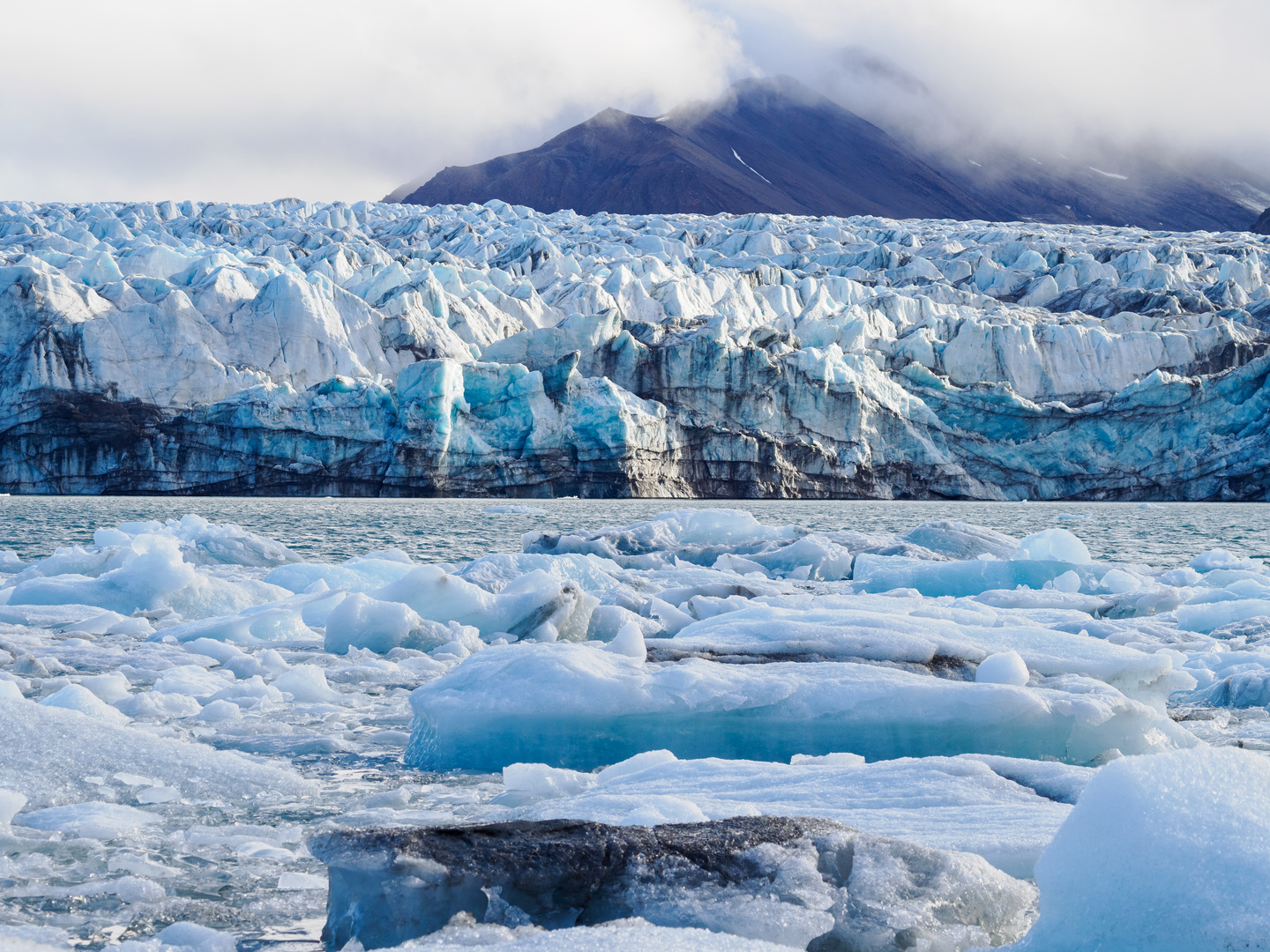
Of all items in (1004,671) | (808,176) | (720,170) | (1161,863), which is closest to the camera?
(1161,863)

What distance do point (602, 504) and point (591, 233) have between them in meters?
33.9

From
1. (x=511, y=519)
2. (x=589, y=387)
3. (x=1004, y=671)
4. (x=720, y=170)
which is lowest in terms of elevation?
(x=511, y=519)

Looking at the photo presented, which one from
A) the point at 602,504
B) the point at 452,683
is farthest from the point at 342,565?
the point at 602,504

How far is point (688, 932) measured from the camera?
1.80 meters

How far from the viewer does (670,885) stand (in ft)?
6.64

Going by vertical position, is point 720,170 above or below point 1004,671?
above

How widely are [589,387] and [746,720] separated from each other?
2705cm

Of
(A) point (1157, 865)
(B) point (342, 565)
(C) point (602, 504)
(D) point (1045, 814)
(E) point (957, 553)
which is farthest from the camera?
(C) point (602, 504)

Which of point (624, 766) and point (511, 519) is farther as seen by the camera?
point (511, 519)

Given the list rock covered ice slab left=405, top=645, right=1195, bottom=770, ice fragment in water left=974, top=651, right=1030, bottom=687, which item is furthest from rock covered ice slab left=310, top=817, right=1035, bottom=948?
ice fragment in water left=974, top=651, right=1030, bottom=687

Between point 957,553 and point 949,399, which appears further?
point 949,399

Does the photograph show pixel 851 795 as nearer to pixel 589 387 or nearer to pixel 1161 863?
pixel 1161 863

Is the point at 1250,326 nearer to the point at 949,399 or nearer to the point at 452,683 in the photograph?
the point at 949,399

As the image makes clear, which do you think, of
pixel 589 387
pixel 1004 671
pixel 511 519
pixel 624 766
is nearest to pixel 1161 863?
pixel 624 766
